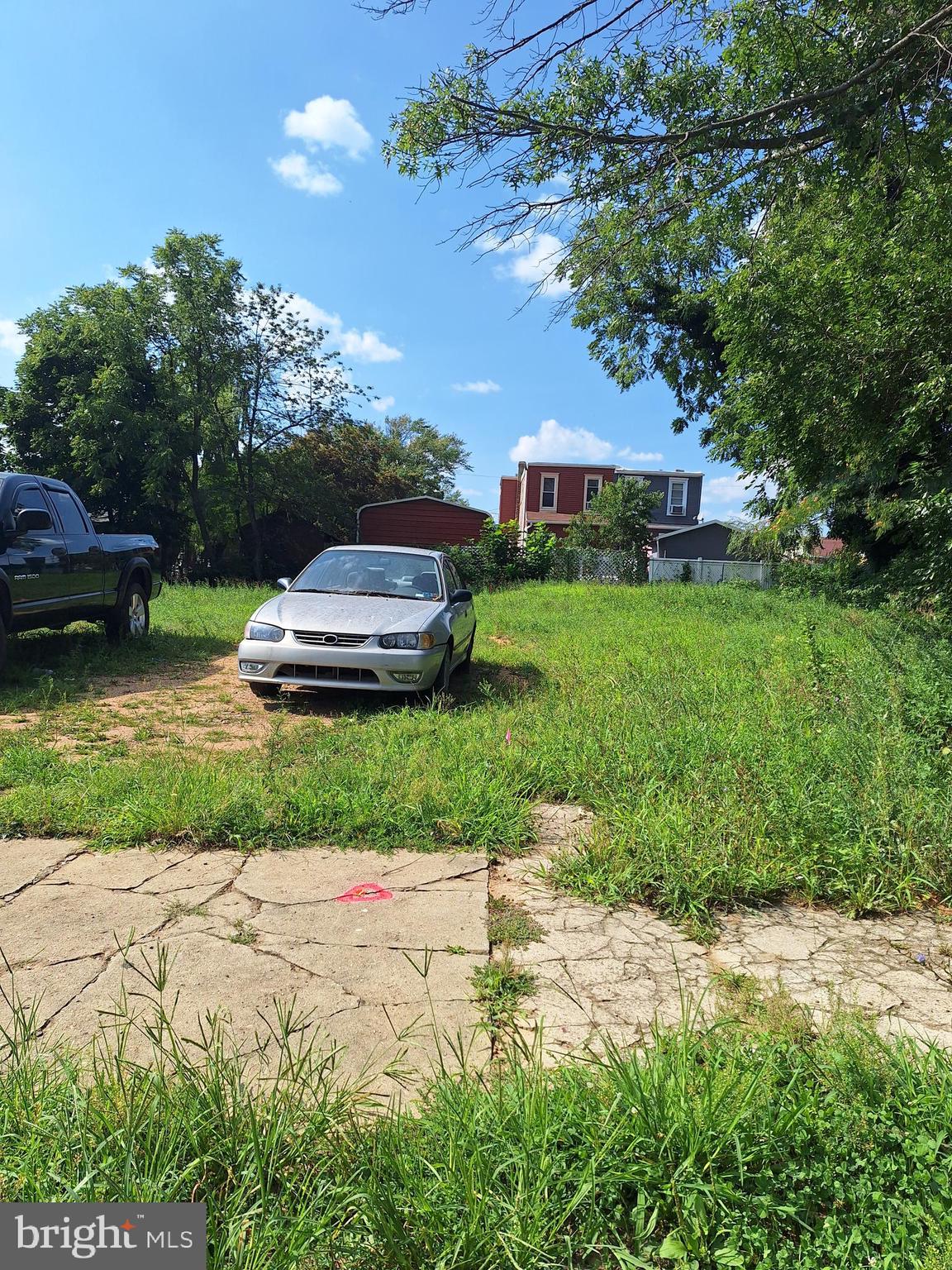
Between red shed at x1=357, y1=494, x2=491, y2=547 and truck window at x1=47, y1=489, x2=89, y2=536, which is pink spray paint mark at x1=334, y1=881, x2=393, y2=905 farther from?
red shed at x1=357, y1=494, x2=491, y2=547

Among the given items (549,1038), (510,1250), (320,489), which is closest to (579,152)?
(549,1038)

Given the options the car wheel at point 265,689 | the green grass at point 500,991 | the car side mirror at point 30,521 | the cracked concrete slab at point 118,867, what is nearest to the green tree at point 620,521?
the car wheel at point 265,689

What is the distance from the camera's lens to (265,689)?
6.44 m

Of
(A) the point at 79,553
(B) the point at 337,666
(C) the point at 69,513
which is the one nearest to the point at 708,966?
(B) the point at 337,666

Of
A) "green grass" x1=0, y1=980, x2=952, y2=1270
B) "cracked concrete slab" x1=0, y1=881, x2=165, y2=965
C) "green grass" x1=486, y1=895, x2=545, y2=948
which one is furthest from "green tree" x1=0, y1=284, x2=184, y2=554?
"green grass" x1=0, y1=980, x2=952, y2=1270

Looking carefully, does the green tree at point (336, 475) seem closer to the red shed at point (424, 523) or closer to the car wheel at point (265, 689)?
the red shed at point (424, 523)

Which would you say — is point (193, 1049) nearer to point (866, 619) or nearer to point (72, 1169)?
point (72, 1169)

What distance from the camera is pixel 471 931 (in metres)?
2.81

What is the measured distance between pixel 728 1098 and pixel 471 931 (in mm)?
1217

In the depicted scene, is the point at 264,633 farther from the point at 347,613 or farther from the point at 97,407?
the point at 97,407

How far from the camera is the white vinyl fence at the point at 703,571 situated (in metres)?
29.4

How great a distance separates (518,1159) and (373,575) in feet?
20.7

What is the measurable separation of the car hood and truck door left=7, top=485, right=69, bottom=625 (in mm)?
2359

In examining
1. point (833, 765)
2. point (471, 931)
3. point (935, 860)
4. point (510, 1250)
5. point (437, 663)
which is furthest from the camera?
point (437, 663)
